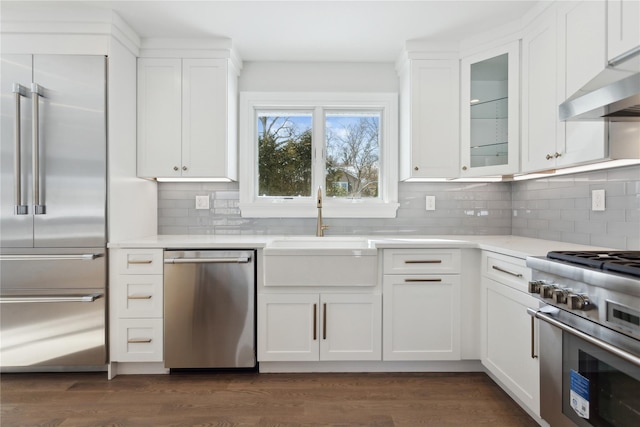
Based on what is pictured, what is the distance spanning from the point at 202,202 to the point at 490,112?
7.81 feet

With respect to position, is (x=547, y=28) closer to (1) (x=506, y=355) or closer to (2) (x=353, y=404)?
(1) (x=506, y=355)

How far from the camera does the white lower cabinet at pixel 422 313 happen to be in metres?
2.38

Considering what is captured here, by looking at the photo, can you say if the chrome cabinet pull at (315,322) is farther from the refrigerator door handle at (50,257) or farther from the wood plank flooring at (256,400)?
the refrigerator door handle at (50,257)

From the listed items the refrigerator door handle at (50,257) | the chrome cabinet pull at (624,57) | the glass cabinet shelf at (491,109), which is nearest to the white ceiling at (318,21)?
the glass cabinet shelf at (491,109)

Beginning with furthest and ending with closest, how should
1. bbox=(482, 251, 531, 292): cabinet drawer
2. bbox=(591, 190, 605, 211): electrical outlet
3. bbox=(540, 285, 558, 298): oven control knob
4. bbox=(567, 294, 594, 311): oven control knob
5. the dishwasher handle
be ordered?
the dishwasher handle < bbox=(591, 190, 605, 211): electrical outlet < bbox=(482, 251, 531, 292): cabinet drawer < bbox=(540, 285, 558, 298): oven control knob < bbox=(567, 294, 594, 311): oven control knob

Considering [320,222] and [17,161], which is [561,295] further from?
[17,161]

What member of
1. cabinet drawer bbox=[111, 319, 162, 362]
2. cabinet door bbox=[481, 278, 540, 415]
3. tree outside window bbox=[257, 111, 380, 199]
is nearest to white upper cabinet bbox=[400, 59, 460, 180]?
tree outside window bbox=[257, 111, 380, 199]

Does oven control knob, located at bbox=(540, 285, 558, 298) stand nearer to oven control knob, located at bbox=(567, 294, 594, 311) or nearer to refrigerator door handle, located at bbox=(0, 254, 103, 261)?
oven control knob, located at bbox=(567, 294, 594, 311)

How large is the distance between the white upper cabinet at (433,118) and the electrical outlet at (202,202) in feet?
5.57

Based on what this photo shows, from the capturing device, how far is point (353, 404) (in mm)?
2062

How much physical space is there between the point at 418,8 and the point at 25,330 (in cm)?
329

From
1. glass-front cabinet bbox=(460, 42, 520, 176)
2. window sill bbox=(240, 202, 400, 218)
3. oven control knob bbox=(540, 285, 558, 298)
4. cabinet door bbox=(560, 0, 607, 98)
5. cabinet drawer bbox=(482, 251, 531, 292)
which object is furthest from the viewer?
window sill bbox=(240, 202, 400, 218)

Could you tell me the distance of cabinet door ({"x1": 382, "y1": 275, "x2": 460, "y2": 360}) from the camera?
2379 millimetres

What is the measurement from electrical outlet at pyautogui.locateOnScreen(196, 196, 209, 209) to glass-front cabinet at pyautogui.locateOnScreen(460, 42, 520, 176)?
2.09 m
